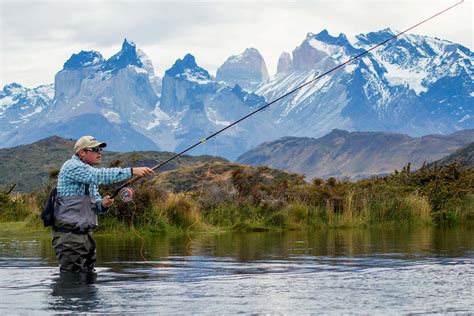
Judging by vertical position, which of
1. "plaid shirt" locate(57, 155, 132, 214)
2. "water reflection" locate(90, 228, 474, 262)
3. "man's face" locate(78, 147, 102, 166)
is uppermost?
"man's face" locate(78, 147, 102, 166)

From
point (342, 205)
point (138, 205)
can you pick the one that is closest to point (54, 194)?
point (138, 205)

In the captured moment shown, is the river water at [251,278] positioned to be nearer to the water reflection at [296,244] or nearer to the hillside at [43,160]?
the water reflection at [296,244]

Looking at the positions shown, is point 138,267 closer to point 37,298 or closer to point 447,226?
point 37,298

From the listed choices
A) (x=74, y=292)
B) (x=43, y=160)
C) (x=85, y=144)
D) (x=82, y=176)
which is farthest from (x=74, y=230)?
(x=43, y=160)

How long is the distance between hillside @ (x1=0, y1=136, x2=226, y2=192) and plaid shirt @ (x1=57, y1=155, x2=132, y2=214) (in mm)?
74255

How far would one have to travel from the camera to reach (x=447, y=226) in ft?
85.8

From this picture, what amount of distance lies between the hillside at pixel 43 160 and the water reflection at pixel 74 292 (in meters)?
74.7

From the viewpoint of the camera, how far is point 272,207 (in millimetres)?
26078

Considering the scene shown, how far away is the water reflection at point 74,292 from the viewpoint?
375 inches

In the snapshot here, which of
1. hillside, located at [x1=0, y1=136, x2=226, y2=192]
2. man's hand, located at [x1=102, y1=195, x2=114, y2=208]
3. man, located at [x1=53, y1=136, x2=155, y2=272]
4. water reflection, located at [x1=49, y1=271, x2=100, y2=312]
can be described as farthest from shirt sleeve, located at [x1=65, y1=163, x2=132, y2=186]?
hillside, located at [x1=0, y1=136, x2=226, y2=192]

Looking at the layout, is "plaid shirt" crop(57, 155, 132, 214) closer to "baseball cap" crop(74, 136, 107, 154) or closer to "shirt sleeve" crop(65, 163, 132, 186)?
"shirt sleeve" crop(65, 163, 132, 186)

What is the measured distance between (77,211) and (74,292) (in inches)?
74.4

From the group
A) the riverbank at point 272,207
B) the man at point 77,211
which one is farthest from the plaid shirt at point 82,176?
the riverbank at point 272,207

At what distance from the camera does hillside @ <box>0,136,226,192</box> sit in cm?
9669
